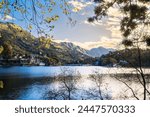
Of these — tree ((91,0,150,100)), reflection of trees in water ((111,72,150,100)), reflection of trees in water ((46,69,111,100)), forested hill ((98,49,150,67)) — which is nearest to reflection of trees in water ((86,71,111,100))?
reflection of trees in water ((46,69,111,100))

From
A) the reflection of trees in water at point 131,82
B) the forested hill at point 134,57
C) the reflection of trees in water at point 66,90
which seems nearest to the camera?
the forested hill at point 134,57

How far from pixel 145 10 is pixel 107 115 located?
8.28 feet

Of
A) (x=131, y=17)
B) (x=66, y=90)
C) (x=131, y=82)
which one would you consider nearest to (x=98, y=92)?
(x=66, y=90)

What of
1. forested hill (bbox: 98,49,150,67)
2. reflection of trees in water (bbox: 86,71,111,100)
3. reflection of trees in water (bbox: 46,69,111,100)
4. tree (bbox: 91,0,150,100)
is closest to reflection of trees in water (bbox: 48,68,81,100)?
reflection of trees in water (bbox: 46,69,111,100)

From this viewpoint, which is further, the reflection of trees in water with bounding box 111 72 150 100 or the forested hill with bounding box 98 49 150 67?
the reflection of trees in water with bounding box 111 72 150 100

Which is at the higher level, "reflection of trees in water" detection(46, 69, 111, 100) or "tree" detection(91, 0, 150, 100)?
"tree" detection(91, 0, 150, 100)

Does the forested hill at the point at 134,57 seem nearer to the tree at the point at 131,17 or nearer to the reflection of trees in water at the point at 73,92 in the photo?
the tree at the point at 131,17

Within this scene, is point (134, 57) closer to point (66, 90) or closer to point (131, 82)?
point (131, 82)

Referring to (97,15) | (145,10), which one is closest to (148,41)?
(145,10)

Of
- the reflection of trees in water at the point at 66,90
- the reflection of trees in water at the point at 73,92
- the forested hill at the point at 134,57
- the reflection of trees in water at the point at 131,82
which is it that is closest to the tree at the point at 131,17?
the forested hill at the point at 134,57

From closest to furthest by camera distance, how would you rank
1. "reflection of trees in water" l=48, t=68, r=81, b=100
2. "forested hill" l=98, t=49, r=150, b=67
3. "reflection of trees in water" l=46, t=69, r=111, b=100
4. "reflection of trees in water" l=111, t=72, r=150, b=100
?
"forested hill" l=98, t=49, r=150, b=67, "reflection of trees in water" l=111, t=72, r=150, b=100, "reflection of trees in water" l=46, t=69, r=111, b=100, "reflection of trees in water" l=48, t=68, r=81, b=100

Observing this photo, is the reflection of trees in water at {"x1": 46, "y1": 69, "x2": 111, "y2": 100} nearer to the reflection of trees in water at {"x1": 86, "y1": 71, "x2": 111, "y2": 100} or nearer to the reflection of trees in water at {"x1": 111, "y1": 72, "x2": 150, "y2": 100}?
the reflection of trees in water at {"x1": 86, "y1": 71, "x2": 111, "y2": 100}

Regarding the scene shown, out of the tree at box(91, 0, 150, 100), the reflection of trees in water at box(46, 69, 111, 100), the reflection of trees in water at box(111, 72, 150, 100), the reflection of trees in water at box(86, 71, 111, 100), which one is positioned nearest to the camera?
the tree at box(91, 0, 150, 100)

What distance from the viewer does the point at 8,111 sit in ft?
27.9
